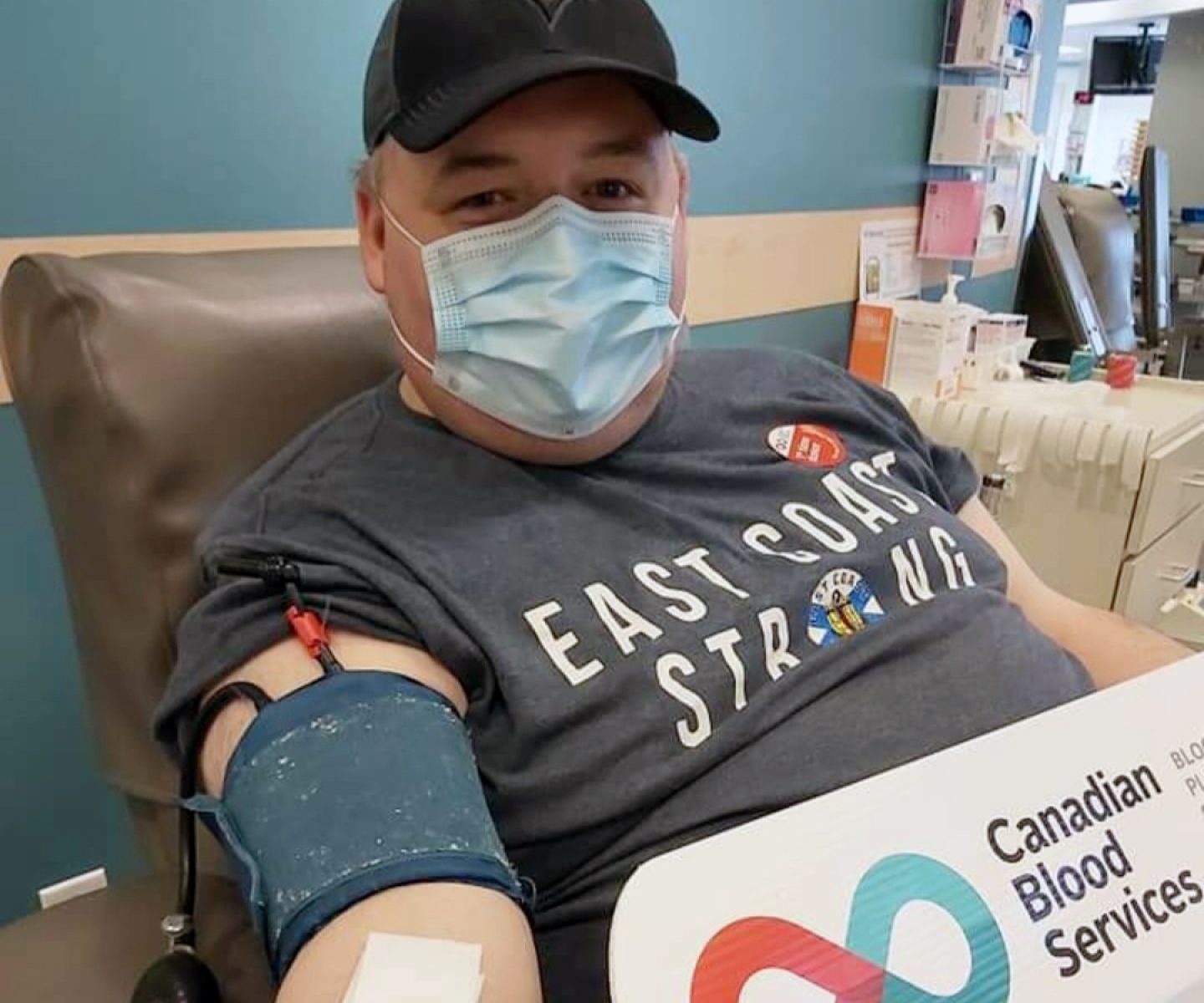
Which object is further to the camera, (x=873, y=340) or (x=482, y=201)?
(x=873, y=340)

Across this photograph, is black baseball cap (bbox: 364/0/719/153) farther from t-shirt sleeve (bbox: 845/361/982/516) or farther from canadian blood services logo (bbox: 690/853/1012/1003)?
canadian blood services logo (bbox: 690/853/1012/1003)

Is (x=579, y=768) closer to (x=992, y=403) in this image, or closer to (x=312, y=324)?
(x=312, y=324)

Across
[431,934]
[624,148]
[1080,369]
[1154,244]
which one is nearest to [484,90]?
[624,148]

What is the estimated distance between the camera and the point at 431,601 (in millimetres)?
714

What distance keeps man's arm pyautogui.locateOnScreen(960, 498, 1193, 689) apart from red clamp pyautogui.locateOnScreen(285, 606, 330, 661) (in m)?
0.69

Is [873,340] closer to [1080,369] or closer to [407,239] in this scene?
[1080,369]

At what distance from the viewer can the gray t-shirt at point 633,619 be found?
71cm

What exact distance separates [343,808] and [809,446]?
575 millimetres

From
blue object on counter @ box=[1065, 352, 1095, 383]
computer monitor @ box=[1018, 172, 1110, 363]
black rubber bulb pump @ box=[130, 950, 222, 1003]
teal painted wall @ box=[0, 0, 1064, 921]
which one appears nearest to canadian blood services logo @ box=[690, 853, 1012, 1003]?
black rubber bulb pump @ box=[130, 950, 222, 1003]

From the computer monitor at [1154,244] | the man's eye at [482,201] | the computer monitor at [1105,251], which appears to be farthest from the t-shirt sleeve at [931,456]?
the computer monitor at [1154,244]

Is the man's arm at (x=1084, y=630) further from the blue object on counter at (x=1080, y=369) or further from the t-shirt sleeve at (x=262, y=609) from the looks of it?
the blue object on counter at (x=1080, y=369)

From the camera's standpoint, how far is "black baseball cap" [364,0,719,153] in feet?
2.39

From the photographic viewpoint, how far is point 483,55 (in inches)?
29.3

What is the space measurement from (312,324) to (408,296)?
111 mm
